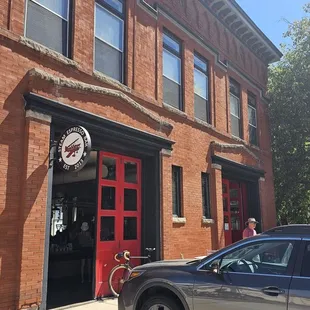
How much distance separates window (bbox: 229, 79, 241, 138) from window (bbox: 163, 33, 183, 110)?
4.08 m

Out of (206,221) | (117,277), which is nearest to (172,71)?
(206,221)

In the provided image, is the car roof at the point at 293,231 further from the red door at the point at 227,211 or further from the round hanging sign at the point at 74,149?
the red door at the point at 227,211

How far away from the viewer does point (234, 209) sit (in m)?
16.7

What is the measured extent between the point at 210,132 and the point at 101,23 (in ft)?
18.9

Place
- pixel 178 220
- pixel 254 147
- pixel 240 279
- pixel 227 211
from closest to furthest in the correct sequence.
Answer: pixel 240 279, pixel 178 220, pixel 227 211, pixel 254 147

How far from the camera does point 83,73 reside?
894cm

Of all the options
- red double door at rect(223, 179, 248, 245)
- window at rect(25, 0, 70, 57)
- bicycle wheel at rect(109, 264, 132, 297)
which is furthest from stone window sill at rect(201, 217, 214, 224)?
window at rect(25, 0, 70, 57)

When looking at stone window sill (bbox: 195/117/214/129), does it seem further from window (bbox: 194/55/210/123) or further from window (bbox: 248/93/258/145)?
window (bbox: 248/93/258/145)

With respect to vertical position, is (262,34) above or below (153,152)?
above

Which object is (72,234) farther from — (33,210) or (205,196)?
(33,210)

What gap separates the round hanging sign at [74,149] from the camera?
700 cm

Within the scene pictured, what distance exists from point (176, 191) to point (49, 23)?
5.97 meters

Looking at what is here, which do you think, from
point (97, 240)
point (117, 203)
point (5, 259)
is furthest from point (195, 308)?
point (117, 203)

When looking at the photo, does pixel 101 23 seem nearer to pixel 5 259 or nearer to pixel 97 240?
pixel 97 240
